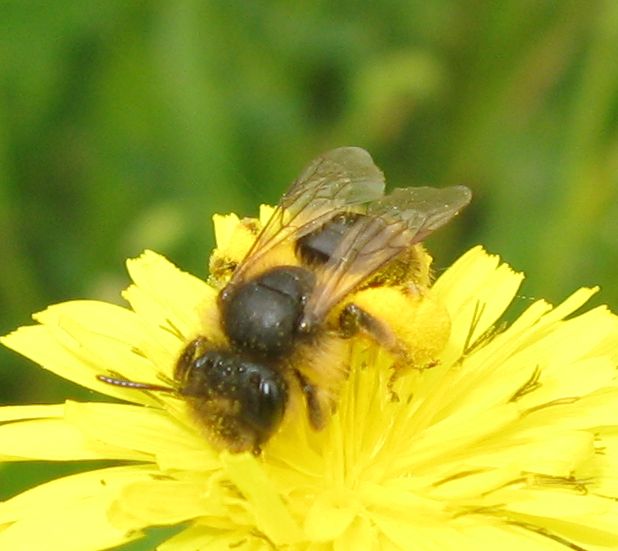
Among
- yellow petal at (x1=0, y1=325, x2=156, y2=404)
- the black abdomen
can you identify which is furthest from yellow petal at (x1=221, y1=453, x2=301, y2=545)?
yellow petal at (x1=0, y1=325, x2=156, y2=404)

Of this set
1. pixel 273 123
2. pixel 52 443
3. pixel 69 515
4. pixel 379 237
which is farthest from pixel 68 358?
pixel 273 123

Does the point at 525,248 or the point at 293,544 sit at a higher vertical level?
the point at 525,248

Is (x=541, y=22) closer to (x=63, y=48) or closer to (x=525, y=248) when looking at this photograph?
(x=525, y=248)

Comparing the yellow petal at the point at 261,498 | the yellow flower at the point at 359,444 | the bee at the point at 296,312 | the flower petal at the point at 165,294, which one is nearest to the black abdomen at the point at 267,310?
the bee at the point at 296,312

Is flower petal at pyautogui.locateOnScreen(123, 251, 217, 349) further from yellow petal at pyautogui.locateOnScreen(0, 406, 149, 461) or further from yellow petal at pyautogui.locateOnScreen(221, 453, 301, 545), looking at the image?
yellow petal at pyautogui.locateOnScreen(221, 453, 301, 545)

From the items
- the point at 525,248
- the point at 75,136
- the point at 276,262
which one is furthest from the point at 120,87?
the point at 276,262

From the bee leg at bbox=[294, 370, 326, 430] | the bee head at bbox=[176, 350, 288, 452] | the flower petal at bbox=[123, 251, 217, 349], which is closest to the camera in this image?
the bee head at bbox=[176, 350, 288, 452]
